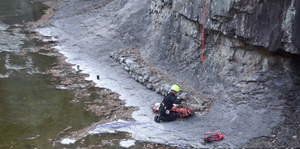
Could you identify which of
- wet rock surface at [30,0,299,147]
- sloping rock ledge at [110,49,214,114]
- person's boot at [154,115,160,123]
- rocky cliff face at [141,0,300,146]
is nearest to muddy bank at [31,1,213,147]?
wet rock surface at [30,0,299,147]

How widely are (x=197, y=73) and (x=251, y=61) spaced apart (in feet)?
9.96

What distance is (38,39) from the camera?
24078 millimetres

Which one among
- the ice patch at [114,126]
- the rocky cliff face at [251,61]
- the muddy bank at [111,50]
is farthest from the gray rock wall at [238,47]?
the ice patch at [114,126]

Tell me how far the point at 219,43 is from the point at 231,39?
94cm

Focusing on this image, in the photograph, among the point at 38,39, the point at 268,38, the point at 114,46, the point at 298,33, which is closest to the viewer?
the point at 298,33

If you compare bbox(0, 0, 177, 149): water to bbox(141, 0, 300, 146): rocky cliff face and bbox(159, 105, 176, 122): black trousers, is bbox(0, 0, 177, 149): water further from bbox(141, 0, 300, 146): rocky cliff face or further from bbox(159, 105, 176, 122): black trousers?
bbox(141, 0, 300, 146): rocky cliff face

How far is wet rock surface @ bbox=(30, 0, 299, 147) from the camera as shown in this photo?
1154cm

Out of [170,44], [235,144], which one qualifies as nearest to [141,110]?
[235,144]

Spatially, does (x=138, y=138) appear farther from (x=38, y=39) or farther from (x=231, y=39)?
(x=38, y=39)

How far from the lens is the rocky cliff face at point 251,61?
11.2 m

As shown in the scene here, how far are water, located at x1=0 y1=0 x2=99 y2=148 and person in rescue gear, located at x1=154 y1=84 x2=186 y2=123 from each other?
256cm

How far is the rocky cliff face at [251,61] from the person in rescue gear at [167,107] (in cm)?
206

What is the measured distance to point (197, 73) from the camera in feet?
50.0

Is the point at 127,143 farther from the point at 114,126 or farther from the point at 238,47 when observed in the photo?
the point at 238,47
